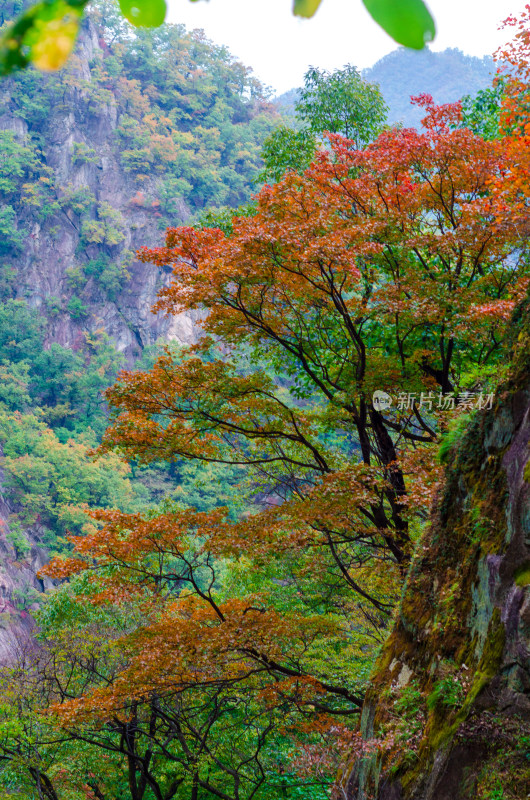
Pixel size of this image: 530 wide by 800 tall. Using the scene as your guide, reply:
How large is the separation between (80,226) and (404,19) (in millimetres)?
50772

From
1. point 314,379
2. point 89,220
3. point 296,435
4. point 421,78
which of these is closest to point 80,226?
point 89,220

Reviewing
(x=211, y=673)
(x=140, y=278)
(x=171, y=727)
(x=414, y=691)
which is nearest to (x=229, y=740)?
(x=171, y=727)

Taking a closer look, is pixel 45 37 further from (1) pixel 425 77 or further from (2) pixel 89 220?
(1) pixel 425 77

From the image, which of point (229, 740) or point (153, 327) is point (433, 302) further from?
point (153, 327)

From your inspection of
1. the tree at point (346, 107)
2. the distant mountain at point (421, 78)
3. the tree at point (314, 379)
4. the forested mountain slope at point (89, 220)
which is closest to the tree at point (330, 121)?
the tree at point (346, 107)

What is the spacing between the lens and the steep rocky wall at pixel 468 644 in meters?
2.89

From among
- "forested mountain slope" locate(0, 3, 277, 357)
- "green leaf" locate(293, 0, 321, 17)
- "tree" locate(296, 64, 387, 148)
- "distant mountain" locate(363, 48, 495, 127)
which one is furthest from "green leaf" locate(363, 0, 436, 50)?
"distant mountain" locate(363, 48, 495, 127)

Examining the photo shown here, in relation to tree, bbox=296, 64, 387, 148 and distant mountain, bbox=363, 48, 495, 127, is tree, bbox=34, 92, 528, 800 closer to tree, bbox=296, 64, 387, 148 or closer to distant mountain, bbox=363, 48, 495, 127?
tree, bbox=296, 64, 387, 148

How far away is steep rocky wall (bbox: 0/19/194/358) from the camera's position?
44656 mm

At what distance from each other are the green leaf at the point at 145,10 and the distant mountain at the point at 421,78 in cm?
7920

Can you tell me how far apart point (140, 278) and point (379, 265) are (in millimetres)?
43383

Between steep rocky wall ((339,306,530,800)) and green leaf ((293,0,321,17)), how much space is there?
9.57 feet

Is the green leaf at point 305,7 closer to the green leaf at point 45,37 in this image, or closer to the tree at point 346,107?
the green leaf at point 45,37

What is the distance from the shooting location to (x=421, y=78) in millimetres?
84062
